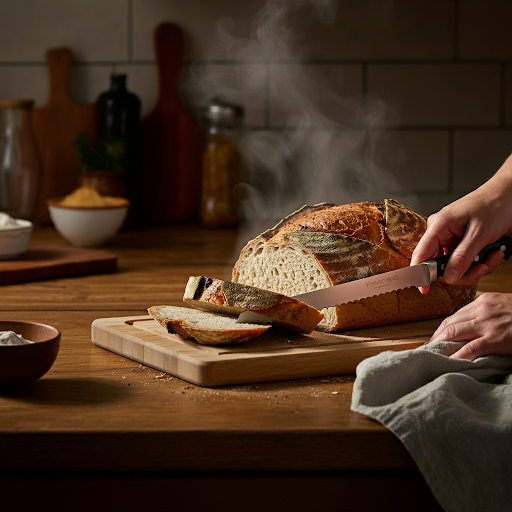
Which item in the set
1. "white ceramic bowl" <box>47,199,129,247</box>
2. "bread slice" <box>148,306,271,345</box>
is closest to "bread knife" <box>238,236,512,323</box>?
"bread slice" <box>148,306,271,345</box>

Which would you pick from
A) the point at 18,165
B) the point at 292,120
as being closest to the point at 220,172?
the point at 292,120

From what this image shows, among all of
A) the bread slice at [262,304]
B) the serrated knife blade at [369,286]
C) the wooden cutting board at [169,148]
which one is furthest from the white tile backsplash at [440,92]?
the bread slice at [262,304]

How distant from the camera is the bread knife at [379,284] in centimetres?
123

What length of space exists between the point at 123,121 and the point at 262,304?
1.77 meters

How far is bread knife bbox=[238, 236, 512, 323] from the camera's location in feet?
4.05

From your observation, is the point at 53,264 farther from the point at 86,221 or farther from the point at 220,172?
the point at 220,172

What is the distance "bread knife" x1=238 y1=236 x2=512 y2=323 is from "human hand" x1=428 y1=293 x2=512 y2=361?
0.16 m

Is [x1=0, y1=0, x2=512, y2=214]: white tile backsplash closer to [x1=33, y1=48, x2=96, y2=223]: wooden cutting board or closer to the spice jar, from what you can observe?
[x1=33, y1=48, x2=96, y2=223]: wooden cutting board

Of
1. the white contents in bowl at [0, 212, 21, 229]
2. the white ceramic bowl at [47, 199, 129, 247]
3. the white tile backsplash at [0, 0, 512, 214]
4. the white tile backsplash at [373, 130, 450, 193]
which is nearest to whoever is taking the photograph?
the white contents in bowl at [0, 212, 21, 229]

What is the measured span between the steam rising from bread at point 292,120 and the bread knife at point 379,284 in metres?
1.53

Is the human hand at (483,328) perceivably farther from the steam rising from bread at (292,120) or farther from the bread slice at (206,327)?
the steam rising from bread at (292,120)

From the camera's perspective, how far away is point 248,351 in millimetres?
1112

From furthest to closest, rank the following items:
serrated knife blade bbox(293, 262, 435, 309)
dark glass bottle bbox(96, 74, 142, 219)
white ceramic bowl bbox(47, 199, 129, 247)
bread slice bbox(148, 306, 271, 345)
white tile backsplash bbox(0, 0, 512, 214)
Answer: white tile backsplash bbox(0, 0, 512, 214)
dark glass bottle bbox(96, 74, 142, 219)
white ceramic bowl bbox(47, 199, 129, 247)
serrated knife blade bbox(293, 262, 435, 309)
bread slice bbox(148, 306, 271, 345)

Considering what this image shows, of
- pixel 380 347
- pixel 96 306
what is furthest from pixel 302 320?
pixel 96 306
